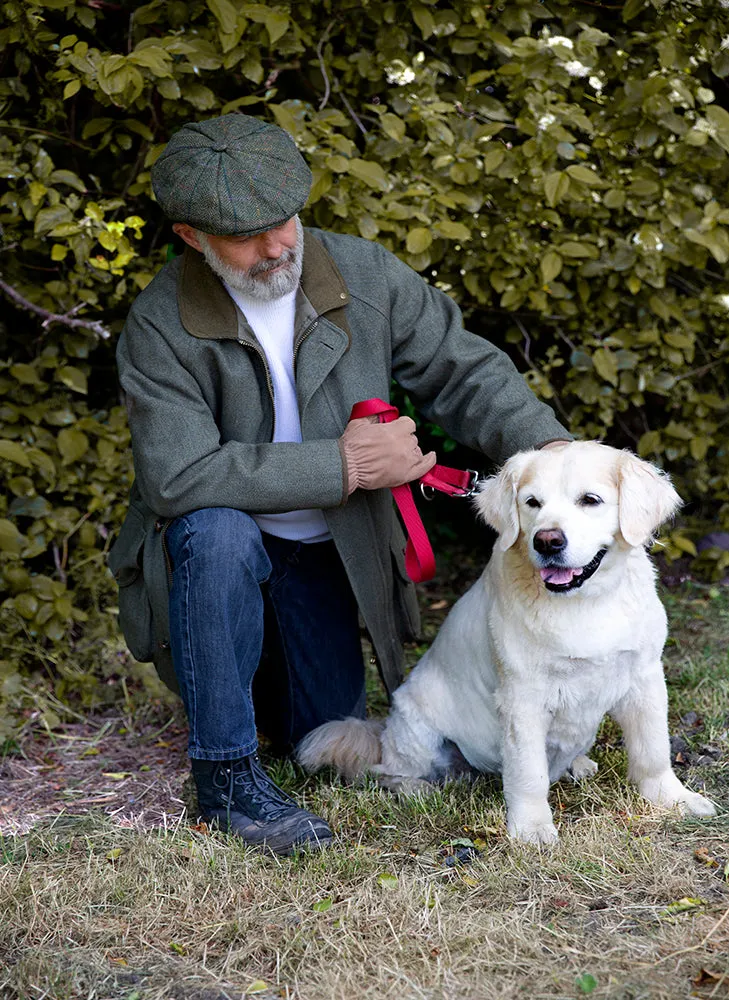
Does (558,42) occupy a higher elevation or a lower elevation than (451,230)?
higher

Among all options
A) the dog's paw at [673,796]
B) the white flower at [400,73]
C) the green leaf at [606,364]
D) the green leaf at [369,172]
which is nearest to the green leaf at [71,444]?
the green leaf at [369,172]

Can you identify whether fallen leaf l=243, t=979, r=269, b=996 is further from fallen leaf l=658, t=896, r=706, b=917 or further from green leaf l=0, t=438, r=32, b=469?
green leaf l=0, t=438, r=32, b=469

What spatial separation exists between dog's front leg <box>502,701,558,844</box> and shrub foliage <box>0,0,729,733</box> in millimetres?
1580

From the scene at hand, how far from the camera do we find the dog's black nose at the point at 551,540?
92.8 inches

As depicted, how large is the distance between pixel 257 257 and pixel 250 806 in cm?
135

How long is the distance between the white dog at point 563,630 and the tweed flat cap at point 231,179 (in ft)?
2.76

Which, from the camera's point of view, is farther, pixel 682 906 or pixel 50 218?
pixel 50 218

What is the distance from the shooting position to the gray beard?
2.79 m

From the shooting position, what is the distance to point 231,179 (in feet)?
8.64

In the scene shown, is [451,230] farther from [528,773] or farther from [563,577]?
[528,773]

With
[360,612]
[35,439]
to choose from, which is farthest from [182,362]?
[35,439]

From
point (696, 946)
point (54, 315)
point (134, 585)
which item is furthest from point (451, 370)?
point (696, 946)

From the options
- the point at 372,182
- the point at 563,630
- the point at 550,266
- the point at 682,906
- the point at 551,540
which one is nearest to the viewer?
the point at 682,906

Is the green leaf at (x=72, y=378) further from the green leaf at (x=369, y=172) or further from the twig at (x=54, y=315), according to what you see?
the green leaf at (x=369, y=172)
